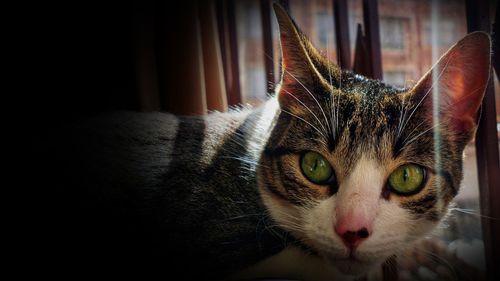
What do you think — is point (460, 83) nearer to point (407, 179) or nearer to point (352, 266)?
point (407, 179)

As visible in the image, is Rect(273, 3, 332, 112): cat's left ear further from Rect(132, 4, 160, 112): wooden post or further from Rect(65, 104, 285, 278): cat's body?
Rect(132, 4, 160, 112): wooden post

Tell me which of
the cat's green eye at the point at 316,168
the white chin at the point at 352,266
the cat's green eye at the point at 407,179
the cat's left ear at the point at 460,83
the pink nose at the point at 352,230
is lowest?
the white chin at the point at 352,266

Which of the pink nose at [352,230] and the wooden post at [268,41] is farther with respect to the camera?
the wooden post at [268,41]

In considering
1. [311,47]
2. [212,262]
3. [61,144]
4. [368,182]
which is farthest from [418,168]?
[61,144]

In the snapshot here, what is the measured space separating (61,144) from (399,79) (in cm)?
59

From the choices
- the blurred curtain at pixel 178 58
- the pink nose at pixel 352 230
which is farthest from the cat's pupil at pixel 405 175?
the blurred curtain at pixel 178 58

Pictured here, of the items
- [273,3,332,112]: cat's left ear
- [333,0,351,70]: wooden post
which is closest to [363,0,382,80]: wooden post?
[333,0,351,70]: wooden post

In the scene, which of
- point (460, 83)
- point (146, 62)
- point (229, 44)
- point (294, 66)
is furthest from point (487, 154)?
point (146, 62)

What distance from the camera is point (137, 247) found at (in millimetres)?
649

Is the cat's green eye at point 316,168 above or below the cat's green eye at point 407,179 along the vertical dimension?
above

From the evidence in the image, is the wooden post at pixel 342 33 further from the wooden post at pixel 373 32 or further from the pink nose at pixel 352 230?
the pink nose at pixel 352 230

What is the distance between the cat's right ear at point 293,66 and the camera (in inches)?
24.0

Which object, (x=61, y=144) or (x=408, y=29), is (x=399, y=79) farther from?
(x=61, y=144)

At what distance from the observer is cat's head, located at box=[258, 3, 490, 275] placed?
0.59m
